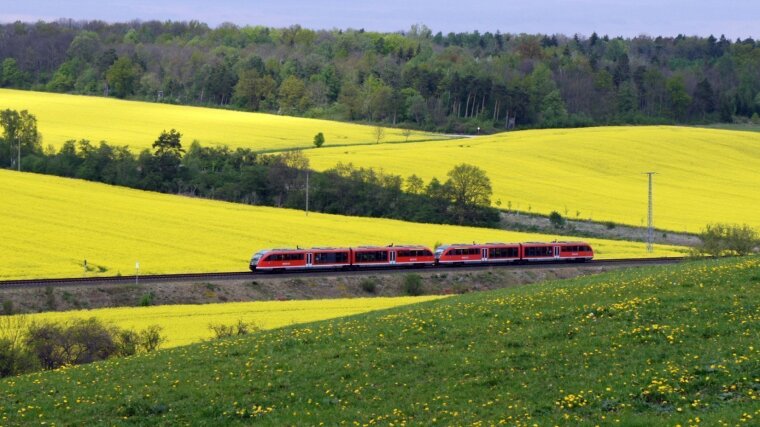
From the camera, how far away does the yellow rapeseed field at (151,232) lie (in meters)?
57.3

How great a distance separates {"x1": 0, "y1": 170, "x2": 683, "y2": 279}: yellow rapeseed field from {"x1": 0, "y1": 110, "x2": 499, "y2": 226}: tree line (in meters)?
5.18

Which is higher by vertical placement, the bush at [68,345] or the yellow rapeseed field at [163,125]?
the yellow rapeseed field at [163,125]

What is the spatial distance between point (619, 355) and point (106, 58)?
17731 centimetres

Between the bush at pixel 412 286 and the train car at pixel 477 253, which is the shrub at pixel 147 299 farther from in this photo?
the train car at pixel 477 253

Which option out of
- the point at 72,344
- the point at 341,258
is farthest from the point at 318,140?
the point at 72,344

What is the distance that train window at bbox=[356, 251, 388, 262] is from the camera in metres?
61.2

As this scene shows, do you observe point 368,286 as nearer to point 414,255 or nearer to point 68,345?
point 414,255

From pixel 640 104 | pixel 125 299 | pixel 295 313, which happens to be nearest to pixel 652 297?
pixel 295 313

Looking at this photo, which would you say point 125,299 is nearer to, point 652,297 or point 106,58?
point 652,297

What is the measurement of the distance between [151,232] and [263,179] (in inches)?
1027

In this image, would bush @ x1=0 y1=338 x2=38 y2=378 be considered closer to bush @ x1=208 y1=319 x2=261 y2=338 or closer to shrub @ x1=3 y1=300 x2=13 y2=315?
bush @ x1=208 y1=319 x2=261 y2=338

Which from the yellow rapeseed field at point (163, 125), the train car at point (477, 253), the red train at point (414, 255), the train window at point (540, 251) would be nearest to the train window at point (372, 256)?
the red train at point (414, 255)

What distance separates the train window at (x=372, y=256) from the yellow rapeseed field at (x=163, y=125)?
52.6 metres

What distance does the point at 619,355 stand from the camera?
21250 mm
